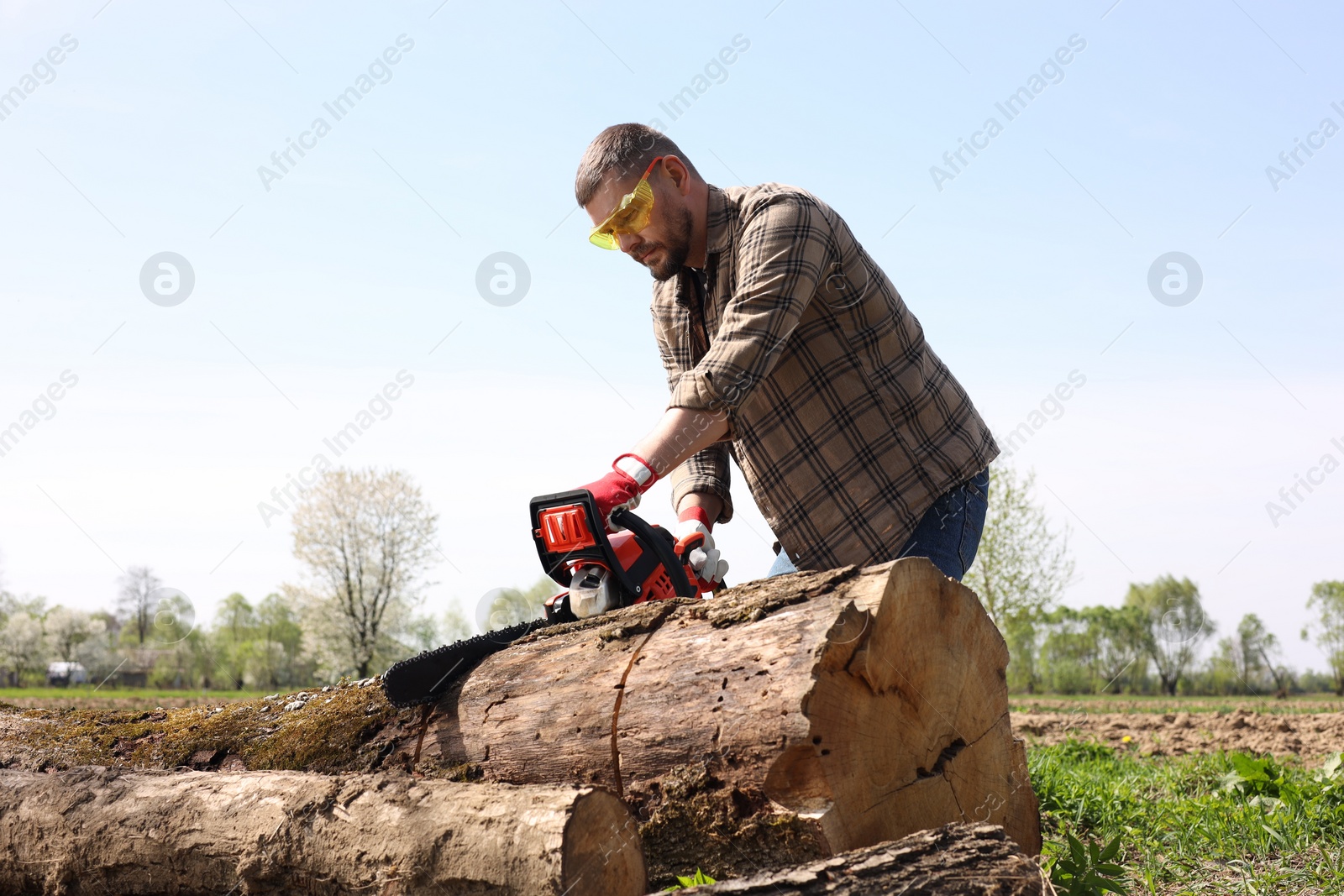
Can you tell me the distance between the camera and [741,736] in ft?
7.06

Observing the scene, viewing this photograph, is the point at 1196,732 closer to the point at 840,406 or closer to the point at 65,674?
the point at 840,406

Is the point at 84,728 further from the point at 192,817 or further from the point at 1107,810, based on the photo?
the point at 1107,810

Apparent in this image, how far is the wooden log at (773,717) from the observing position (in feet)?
6.95

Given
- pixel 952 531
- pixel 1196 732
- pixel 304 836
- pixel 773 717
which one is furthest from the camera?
pixel 1196 732

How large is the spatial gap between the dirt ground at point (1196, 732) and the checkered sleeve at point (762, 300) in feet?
17.7

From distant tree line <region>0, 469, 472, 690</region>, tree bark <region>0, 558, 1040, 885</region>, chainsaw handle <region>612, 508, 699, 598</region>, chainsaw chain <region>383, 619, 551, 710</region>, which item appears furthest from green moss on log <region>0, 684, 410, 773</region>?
distant tree line <region>0, 469, 472, 690</region>

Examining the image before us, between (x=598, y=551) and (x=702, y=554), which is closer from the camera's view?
(x=598, y=551)

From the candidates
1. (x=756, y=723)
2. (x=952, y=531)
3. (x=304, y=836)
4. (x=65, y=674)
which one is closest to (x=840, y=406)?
(x=952, y=531)

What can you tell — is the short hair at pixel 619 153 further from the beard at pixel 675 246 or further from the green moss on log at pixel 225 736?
the green moss on log at pixel 225 736

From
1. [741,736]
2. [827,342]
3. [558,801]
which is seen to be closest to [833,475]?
[827,342]

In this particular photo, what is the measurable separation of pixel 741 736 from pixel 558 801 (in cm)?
47

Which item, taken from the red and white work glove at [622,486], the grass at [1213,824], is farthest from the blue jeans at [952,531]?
the grass at [1213,824]

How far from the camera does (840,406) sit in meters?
3.34

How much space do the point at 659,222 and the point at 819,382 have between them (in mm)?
855
